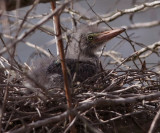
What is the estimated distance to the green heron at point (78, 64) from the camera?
3803 mm

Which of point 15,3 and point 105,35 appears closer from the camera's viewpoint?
point 15,3

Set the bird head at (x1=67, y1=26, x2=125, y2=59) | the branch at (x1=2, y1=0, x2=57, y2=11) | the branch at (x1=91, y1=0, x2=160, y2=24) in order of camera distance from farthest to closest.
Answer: the bird head at (x1=67, y1=26, x2=125, y2=59), the branch at (x1=91, y1=0, x2=160, y2=24), the branch at (x1=2, y1=0, x2=57, y2=11)

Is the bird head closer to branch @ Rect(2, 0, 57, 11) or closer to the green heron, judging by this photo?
the green heron

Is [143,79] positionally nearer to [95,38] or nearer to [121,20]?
[95,38]

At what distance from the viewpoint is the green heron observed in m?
3.80

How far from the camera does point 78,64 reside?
3.94m

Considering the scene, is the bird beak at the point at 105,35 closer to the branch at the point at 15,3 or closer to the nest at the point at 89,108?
the nest at the point at 89,108

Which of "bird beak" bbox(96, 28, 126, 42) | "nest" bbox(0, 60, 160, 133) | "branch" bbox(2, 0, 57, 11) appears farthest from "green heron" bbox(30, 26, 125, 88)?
"branch" bbox(2, 0, 57, 11)

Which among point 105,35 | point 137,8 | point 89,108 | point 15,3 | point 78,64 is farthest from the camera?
point 105,35

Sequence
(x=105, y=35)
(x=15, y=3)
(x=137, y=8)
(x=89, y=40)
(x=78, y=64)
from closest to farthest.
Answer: (x=15, y=3), (x=78, y=64), (x=137, y=8), (x=105, y=35), (x=89, y=40)

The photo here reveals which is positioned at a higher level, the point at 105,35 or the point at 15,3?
the point at 105,35

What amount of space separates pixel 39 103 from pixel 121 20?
4.93 metres

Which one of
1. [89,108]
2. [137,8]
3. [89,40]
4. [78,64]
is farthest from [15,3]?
[89,40]

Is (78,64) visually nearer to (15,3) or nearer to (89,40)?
(89,40)
